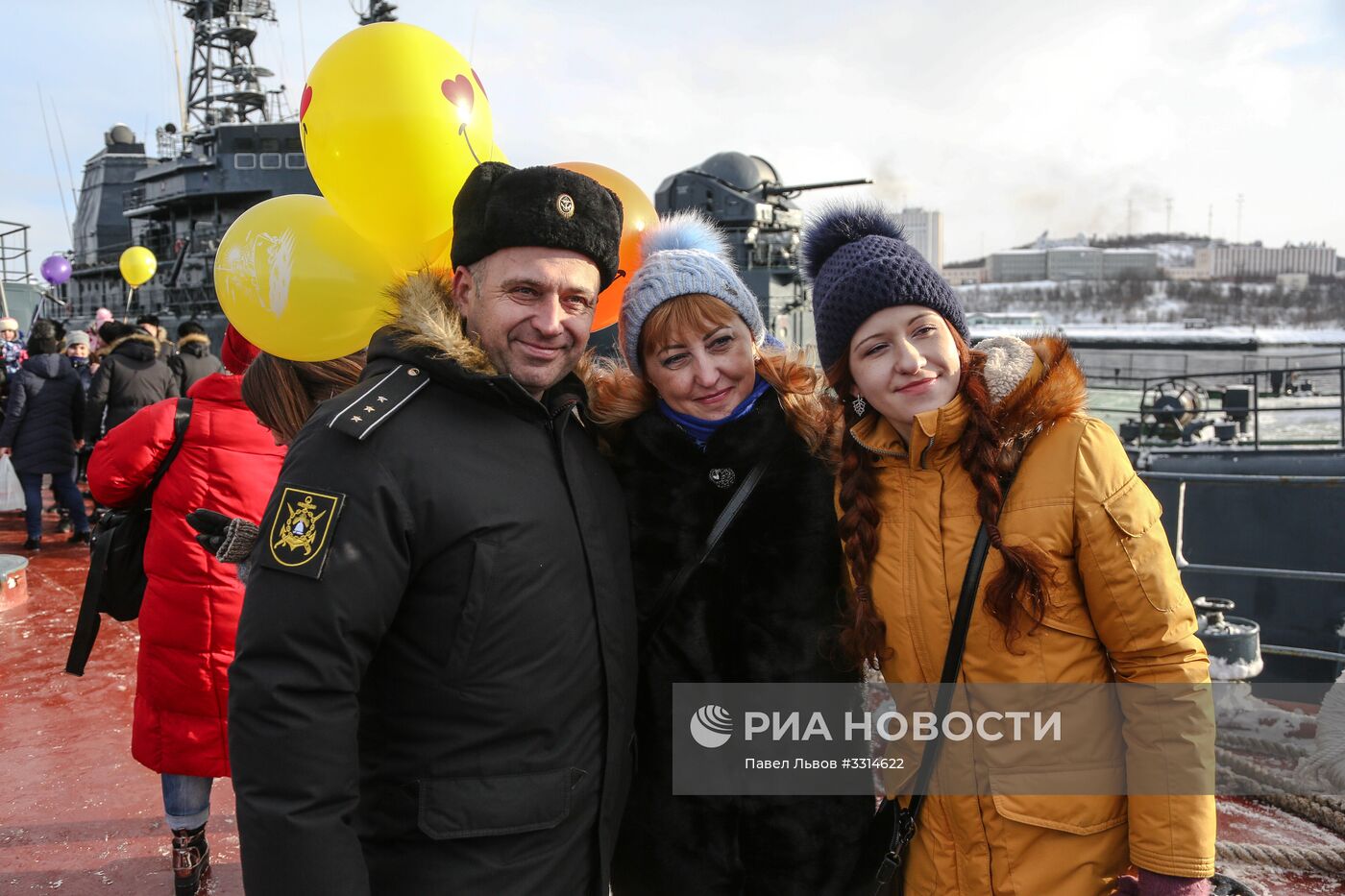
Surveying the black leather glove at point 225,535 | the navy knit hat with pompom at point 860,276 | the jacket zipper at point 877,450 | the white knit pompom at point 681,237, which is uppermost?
the white knit pompom at point 681,237

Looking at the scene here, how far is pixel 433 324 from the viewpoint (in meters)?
1.65

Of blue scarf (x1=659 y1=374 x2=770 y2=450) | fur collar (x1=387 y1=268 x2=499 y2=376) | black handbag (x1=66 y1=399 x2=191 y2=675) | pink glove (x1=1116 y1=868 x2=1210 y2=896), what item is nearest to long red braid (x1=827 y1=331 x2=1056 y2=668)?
blue scarf (x1=659 y1=374 x2=770 y2=450)

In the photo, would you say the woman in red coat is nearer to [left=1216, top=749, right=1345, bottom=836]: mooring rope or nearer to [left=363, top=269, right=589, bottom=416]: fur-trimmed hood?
[left=363, top=269, right=589, bottom=416]: fur-trimmed hood

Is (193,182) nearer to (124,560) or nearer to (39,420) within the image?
(39,420)

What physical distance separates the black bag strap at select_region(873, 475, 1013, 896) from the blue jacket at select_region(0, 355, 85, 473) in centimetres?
846

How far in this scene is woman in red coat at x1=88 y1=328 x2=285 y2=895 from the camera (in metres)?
2.84

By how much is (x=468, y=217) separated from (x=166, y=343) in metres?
11.3

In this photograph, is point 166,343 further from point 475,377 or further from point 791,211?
point 791,211

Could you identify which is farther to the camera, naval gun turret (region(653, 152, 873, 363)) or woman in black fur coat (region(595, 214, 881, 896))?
naval gun turret (region(653, 152, 873, 363))

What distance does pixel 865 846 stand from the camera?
6.56 ft

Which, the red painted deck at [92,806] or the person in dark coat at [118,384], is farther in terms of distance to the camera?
the person in dark coat at [118,384]

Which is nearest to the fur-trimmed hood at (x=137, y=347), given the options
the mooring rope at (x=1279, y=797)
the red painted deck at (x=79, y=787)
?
the red painted deck at (x=79, y=787)

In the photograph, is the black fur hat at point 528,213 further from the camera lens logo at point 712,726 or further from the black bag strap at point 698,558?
the camera lens logo at point 712,726

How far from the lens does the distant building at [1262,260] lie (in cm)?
10431
